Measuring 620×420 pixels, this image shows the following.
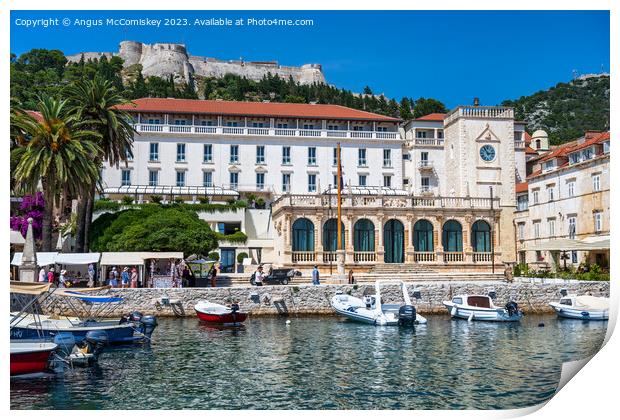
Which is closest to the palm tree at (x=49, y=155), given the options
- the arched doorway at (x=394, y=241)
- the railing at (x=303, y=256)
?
the railing at (x=303, y=256)

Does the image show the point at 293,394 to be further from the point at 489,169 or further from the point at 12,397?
the point at 489,169

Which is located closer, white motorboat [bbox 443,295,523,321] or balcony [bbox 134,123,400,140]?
white motorboat [bbox 443,295,523,321]

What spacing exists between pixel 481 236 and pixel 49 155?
31335mm

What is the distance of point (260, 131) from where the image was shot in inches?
2290

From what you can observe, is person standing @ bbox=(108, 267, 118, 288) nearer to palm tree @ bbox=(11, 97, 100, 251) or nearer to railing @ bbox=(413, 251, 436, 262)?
palm tree @ bbox=(11, 97, 100, 251)

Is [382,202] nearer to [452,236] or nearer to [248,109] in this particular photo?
[452,236]

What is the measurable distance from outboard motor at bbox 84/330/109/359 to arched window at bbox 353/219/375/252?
25.1 m

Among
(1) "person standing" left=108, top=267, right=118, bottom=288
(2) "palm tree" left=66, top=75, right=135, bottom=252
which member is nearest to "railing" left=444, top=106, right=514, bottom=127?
(2) "palm tree" left=66, top=75, right=135, bottom=252

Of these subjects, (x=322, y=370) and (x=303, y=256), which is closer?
(x=322, y=370)

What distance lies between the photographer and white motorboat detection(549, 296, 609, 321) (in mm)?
32688

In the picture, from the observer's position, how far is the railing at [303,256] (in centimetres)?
4366

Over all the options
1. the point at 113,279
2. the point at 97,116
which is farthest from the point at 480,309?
the point at 97,116

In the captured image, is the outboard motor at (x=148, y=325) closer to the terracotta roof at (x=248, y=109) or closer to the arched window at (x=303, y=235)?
the arched window at (x=303, y=235)

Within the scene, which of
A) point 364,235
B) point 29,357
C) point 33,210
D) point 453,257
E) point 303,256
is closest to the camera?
point 29,357
